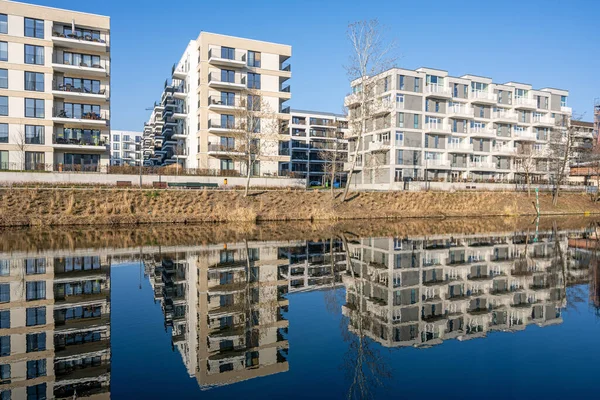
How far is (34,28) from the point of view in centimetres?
4419

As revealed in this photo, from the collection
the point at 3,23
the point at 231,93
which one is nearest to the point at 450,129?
the point at 231,93

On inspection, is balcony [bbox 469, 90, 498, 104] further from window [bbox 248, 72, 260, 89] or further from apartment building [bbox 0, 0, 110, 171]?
apartment building [bbox 0, 0, 110, 171]

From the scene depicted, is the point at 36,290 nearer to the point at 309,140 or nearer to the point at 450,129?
the point at 450,129

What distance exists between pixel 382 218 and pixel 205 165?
22.9 metres

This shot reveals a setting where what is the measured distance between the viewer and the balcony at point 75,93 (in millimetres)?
45156

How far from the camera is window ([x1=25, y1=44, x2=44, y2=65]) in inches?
1731

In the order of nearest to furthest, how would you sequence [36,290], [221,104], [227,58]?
[36,290] < [221,104] < [227,58]

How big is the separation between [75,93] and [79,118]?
2666 mm

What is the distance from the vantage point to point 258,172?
2095 inches

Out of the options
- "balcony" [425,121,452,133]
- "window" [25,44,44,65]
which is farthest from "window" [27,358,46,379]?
"balcony" [425,121,452,133]

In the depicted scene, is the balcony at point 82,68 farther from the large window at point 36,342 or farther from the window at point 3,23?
the large window at point 36,342

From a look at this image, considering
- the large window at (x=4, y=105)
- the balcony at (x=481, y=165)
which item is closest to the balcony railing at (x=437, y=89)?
the balcony at (x=481, y=165)

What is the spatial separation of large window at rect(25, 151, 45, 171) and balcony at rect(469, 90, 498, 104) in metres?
60.0

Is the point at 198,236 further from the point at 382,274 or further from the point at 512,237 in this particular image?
the point at 512,237
